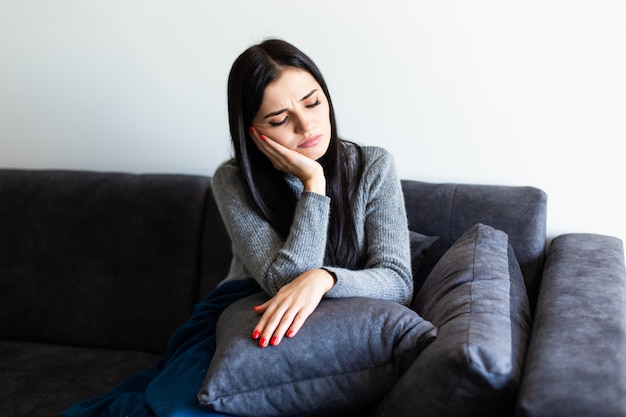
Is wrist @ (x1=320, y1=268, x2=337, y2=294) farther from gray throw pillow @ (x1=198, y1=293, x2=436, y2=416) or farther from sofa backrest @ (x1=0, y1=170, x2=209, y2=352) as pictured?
sofa backrest @ (x1=0, y1=170, x2=209, y2=352)

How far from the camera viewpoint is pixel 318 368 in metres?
1.37


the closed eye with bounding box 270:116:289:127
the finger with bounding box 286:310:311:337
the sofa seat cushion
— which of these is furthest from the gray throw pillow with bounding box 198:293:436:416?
the sofa seat cushion

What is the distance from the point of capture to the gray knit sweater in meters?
1.62

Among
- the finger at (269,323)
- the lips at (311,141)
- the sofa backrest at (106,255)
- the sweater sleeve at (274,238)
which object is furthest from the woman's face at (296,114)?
the sofa backrest at (106,255)

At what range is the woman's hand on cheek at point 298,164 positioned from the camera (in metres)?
1.69

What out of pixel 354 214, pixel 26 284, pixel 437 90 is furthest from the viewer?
pixel 26 284

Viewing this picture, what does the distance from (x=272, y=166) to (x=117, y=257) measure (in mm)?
630

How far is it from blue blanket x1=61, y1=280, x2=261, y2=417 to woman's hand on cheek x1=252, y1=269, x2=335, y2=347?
17 centimetres

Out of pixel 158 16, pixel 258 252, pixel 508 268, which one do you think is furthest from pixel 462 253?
pixel 158 16

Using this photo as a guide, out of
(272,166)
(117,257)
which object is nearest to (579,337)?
(272,166)

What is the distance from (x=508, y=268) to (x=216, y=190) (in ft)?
2.37

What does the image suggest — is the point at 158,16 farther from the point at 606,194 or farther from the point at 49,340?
the point at 606,194

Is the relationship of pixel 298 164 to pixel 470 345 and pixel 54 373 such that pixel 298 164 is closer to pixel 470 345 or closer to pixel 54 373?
pixel 470 345

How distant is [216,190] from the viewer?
A: 1.85 m
